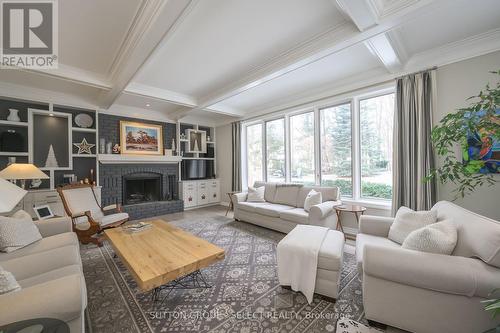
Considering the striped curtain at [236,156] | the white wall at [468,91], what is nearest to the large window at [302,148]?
the striped curtain at [236,156]

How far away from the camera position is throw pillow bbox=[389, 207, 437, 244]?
193 cm

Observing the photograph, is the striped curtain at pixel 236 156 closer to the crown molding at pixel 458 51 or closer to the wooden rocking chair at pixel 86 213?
the wooden rocking chair at pixel 86 213

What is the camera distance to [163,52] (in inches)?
107

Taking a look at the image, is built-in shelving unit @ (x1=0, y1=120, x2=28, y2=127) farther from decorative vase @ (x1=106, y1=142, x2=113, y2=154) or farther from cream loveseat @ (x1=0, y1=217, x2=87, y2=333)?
cream loveseat @ (x1=0, y1=217, x2=87, y2=333)

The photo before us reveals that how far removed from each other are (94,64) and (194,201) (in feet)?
12.7

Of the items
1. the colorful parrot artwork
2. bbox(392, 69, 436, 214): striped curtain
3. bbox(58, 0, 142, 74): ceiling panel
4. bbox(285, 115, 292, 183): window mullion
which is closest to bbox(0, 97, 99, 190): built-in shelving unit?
bbox(58, 0, 142, 74): ceiling panel

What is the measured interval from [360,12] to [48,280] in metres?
3.40

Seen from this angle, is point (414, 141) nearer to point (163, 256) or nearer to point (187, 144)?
point (163, 256)

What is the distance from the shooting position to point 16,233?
183cm

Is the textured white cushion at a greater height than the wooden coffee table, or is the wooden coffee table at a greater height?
the textured white cushion

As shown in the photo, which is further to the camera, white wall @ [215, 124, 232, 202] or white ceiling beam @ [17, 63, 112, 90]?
white wall @ [215, 124, 232, 202]

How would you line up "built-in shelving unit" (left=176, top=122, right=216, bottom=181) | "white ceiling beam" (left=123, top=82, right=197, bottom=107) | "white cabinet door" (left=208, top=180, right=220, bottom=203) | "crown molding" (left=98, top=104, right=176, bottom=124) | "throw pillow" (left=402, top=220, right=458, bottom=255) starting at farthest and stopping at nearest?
"white cabinet door" (left=208, top=180, right=220, bottom=203)
"built-in shelving unit" (left=176, top=122, right=216, bottom=181)
"crown molding" (left=98, top=104, right=176, bottom=124)
"white ceiling beam" (left=123, top=82, right=197, bottom=107)
"throw pillow" (left=402, top=220, right=458, bottom=255)

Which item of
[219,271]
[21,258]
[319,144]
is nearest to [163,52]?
[21,258]

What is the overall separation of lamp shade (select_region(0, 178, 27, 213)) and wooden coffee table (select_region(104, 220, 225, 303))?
910 millimetres
